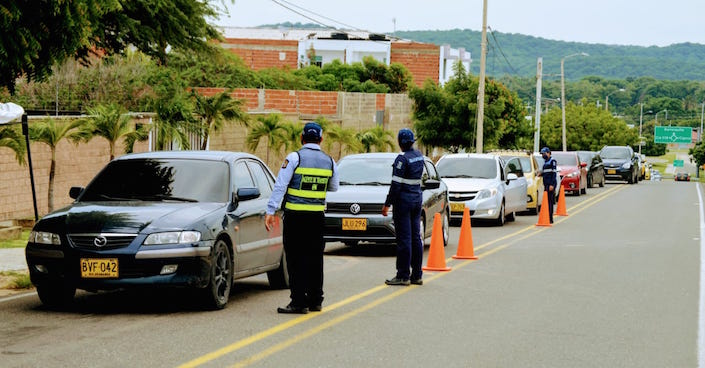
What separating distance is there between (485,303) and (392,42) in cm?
9181

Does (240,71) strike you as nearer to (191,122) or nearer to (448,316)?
(191,122)

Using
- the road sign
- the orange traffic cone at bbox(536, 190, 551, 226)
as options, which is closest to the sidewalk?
the orange traffic cone at bbox(536, 190, 551, 226)

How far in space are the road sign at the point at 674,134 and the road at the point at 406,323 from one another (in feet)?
394

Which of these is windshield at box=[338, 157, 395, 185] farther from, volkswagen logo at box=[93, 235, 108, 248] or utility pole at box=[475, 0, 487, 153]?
utility pole at box=[475, 0, 487, 153]

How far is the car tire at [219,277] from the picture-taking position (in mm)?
10695

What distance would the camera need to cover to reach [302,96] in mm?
41844

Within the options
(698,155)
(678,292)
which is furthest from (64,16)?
(698,155)

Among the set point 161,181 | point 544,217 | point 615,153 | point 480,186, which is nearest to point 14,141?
point 161,181

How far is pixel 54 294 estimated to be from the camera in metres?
10.8

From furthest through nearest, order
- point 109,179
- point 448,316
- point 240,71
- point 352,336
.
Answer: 1. point 240,71
2. point 109,179
3. point 448,316
4. point 352,336

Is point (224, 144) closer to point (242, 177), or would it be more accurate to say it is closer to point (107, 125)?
point (107, 125)

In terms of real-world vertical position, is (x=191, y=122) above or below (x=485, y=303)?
above

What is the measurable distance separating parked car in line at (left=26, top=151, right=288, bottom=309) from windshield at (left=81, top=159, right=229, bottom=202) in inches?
0.4

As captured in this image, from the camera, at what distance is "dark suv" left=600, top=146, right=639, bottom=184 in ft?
194
